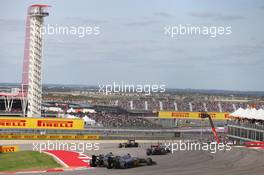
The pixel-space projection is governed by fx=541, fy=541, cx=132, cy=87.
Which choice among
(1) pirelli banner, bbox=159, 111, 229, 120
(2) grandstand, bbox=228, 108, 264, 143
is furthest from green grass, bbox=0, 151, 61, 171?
(1) pirelli banner, bbox=159, 111, 229, 120

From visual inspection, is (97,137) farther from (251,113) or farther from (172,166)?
(172,166)

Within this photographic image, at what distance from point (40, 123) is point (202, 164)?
3181cm

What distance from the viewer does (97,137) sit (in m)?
60.8

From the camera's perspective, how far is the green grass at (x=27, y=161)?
34031mm

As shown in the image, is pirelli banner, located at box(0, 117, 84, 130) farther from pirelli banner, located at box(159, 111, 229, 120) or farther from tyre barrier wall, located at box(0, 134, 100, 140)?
pirelli banner, located at box(159, 111, 229, 120)

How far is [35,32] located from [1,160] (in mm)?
31619

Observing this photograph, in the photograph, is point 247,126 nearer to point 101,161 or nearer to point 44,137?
point 44,137

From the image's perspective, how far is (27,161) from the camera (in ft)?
119

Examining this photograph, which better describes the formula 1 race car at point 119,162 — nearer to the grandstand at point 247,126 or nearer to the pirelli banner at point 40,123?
the grandstand at point 247,126

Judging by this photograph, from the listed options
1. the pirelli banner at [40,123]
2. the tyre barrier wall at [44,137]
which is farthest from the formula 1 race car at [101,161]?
the pirelli banner at [40,123]

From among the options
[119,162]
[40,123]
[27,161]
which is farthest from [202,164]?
[40,123]

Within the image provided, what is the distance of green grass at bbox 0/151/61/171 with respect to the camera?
112 ft

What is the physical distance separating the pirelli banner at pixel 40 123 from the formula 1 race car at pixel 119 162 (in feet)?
95.1

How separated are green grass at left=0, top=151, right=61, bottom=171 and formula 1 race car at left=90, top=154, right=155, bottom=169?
9.62ft
